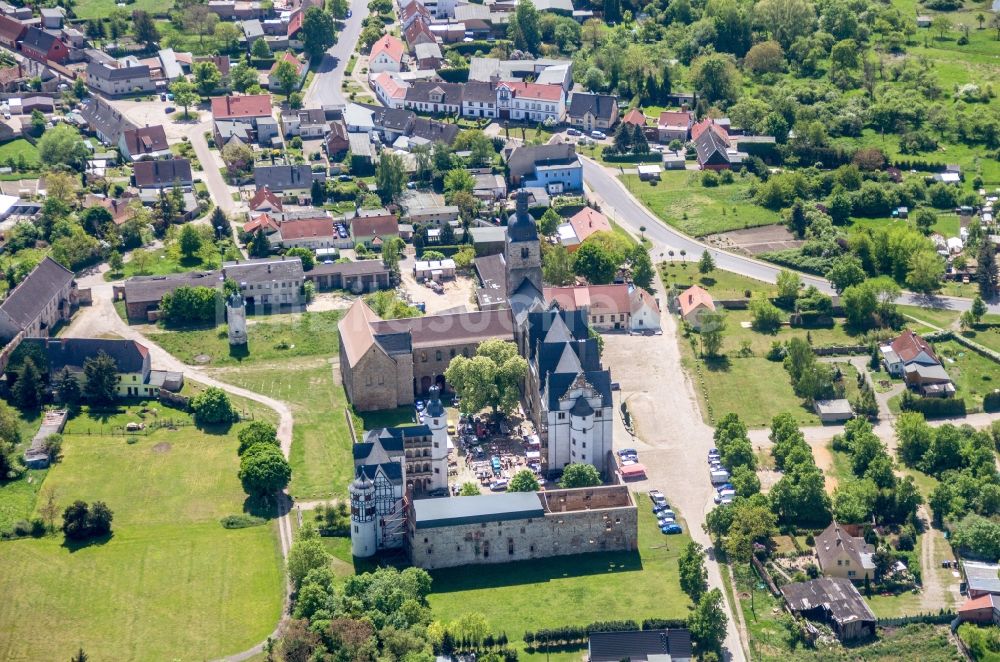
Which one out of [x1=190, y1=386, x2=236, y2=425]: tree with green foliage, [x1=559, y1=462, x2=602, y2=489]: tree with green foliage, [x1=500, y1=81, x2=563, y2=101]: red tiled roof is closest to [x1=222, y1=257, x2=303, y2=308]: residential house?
[x1=190, y1=386, x2=236, y2=425]: tree with green foliage

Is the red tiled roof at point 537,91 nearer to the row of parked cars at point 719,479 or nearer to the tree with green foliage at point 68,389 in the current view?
the row of parked cars at point 719,479

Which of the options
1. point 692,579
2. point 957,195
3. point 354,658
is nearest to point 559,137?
point 957,195

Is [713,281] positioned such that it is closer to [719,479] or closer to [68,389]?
[719,479]

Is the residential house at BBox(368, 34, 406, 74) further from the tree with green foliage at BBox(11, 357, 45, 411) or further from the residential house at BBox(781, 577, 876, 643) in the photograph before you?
the residential house at BBox(781, 577, 876, 643)

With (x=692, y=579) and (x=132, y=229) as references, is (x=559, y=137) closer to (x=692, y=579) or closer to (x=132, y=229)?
(x=132, y=229)

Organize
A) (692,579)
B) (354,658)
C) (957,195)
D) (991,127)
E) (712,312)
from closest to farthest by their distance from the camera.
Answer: (354,658), (692,579), (712,312), (957,195), (991,127)
